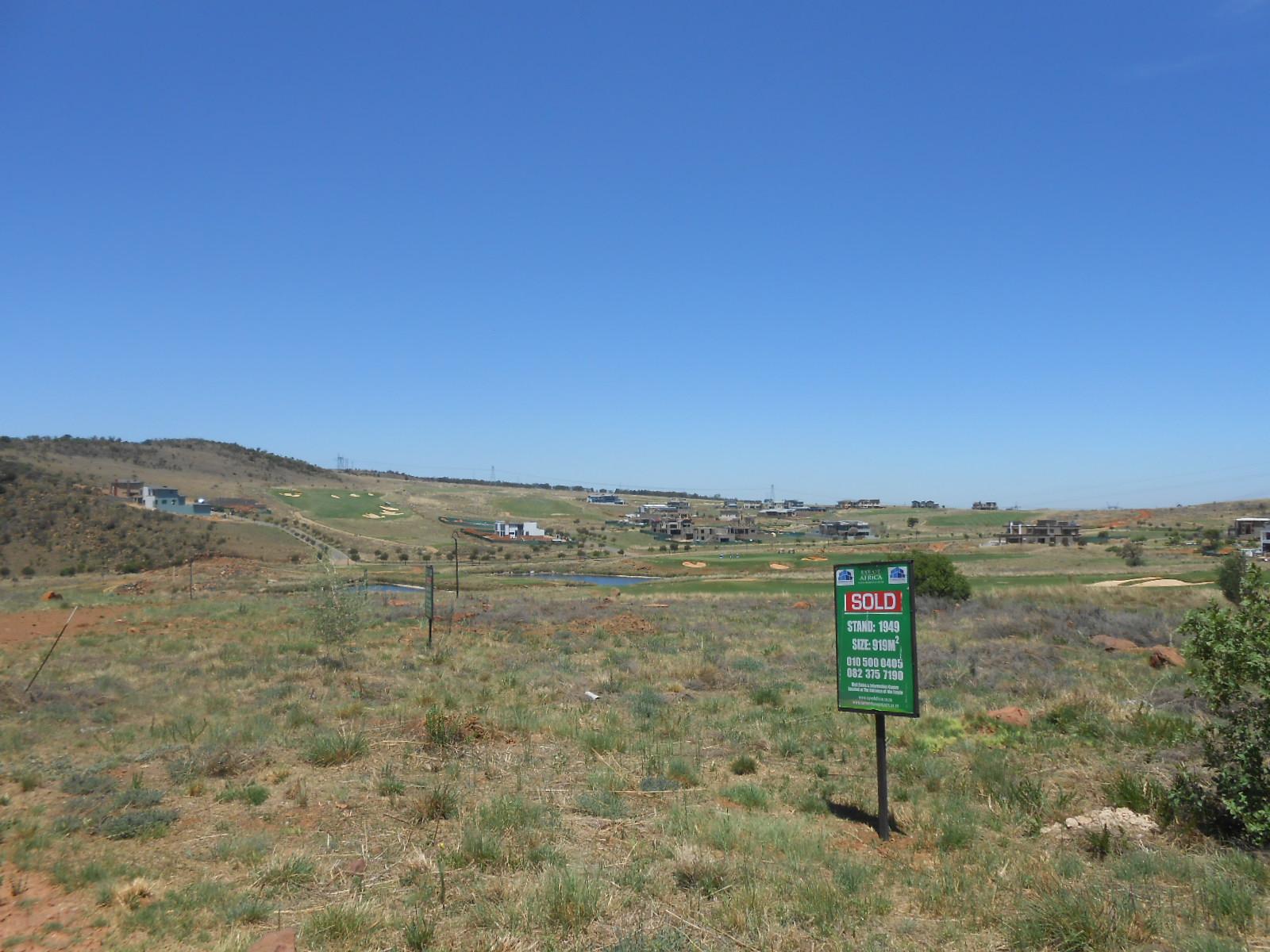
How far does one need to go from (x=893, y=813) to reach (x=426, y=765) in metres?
6.44

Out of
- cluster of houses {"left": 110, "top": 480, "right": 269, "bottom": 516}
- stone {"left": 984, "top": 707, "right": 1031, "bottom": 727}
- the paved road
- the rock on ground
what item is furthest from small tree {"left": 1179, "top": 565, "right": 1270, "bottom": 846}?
cluster of houses {"left": 110, "top": 480, "right": 269, "bottom": 516}

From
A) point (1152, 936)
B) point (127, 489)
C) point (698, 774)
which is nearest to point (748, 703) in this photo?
point (698, 774)

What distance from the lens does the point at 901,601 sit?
9430mm

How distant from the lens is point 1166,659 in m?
20.0

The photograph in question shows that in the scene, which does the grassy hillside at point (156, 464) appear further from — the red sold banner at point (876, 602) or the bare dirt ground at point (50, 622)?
the red sold banner at point (876, 602)

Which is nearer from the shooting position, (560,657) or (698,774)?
(698,774)

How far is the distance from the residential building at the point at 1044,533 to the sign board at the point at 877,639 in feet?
430

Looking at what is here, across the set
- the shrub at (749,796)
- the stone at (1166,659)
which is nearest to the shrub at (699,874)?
the shrub at (749,796)

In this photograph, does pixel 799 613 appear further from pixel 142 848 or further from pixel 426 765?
pixel 142 848

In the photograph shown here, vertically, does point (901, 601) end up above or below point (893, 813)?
above

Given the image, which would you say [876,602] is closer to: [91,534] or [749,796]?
[749,796]

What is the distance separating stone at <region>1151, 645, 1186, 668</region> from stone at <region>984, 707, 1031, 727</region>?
277 inches

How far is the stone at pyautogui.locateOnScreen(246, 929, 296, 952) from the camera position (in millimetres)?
6160

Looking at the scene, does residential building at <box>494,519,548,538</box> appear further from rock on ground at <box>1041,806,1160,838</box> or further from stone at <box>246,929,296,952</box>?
stone at <box>246,929,296,952</box>
